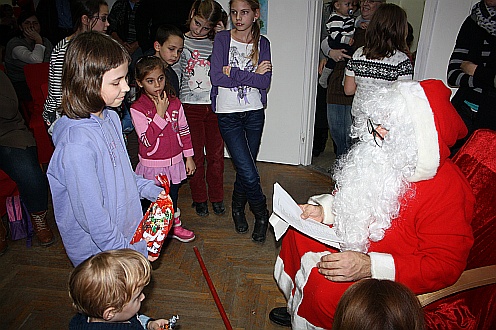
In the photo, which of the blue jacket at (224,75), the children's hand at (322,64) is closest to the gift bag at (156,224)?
the blue jacket at (224,75)

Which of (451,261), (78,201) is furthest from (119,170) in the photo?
(451,261)

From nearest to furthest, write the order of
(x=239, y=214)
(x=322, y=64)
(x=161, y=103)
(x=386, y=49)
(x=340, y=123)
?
(x=161, y=103) → (x=386, y=49) → (x=239, y=214) → (x=340, y=123) → (x=322, y=64)

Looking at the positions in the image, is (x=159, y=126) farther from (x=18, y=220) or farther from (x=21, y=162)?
(x=18, y=220)

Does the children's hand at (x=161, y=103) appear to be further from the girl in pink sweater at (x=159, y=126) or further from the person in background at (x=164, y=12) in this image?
the person in background at (x=164, y=12)

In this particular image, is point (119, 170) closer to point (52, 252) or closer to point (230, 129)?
point (230, 129)

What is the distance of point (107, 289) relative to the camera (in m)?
1.35

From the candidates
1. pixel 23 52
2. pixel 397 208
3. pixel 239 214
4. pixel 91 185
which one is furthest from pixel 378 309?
pixel 23 52

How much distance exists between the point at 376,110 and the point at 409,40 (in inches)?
138

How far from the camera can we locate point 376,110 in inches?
68.3

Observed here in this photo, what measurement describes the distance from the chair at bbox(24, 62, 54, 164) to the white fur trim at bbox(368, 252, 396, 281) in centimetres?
325

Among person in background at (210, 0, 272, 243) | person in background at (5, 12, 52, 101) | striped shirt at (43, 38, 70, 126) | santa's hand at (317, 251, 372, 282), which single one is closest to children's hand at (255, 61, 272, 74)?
person in background at (210, 0, 272, 243)

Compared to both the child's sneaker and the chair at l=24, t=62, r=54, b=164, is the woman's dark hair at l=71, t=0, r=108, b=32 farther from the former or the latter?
the child's sneaker

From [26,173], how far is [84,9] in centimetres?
129

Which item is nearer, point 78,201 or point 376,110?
point 78,201
